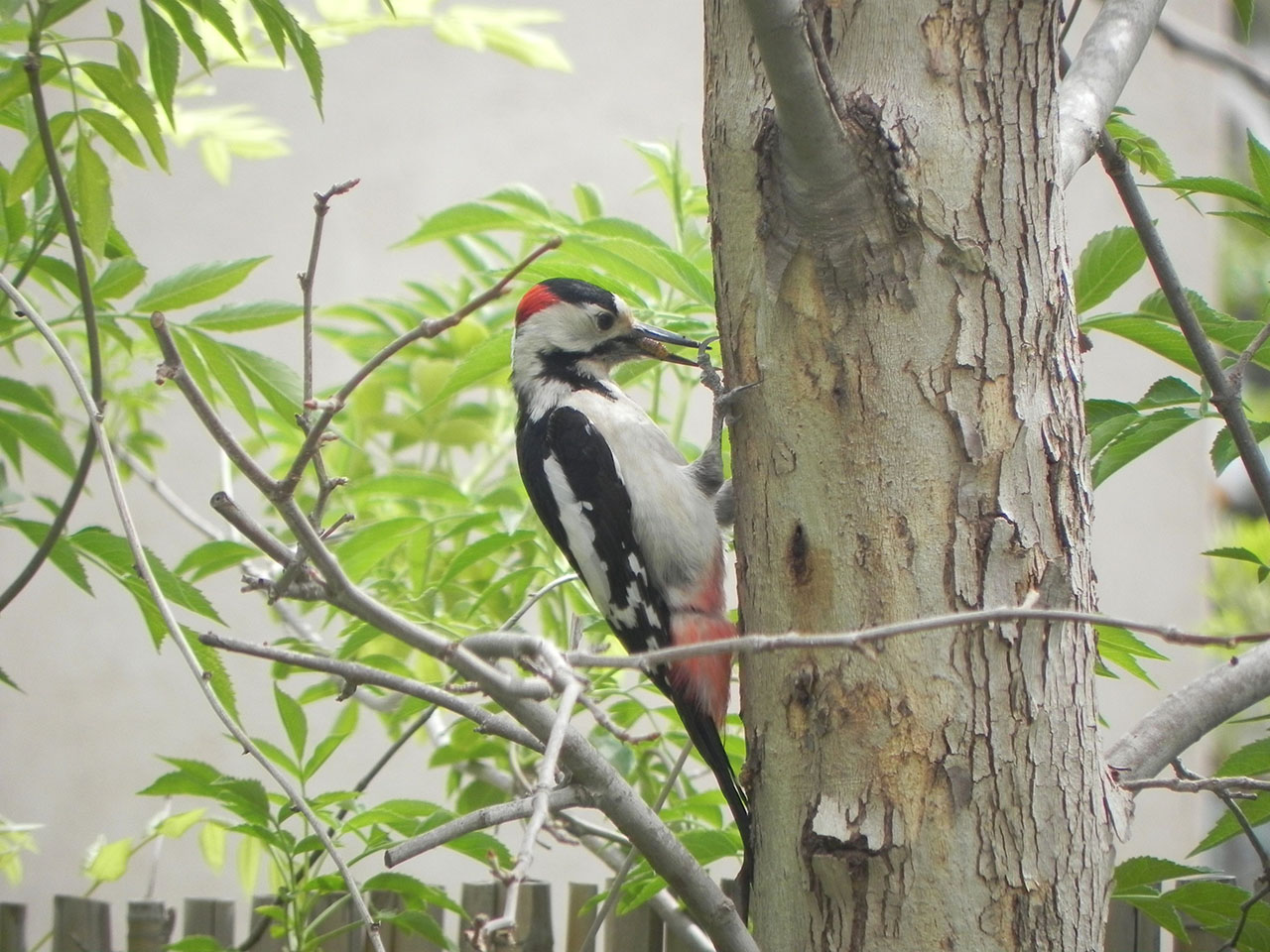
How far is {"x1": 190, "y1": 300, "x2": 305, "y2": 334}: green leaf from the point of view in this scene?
1513 millimetres

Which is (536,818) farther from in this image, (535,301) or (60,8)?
(535,301)

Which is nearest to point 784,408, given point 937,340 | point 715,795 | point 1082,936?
point 937,340

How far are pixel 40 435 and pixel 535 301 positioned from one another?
0.84 metres

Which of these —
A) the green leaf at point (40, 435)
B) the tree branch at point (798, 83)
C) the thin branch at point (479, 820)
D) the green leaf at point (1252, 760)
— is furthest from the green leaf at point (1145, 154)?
the green leaf at point (40, 435)

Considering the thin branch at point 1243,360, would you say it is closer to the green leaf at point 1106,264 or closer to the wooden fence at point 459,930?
the green leaf at point 1106,264

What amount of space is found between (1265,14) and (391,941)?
5054mm

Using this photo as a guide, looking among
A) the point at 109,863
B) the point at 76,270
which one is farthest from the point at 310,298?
the point at 109,863

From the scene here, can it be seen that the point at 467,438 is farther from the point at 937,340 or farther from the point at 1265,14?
the point at 1265,14

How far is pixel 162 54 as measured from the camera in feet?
4.26

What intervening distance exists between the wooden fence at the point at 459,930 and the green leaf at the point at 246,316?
3.44 feet

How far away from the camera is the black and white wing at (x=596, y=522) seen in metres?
1.90

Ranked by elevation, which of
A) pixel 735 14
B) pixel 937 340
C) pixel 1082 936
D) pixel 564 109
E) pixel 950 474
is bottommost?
pixel 1082 936

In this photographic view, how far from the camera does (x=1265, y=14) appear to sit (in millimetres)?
5102

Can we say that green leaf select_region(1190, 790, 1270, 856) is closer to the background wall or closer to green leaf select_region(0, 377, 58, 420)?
green leaf select_region(0, 377, 58, 420)
